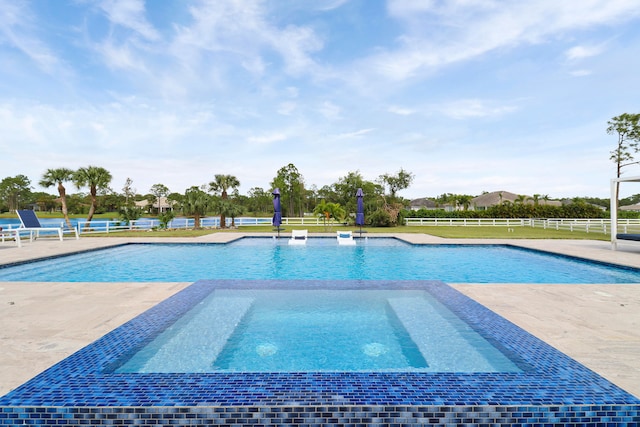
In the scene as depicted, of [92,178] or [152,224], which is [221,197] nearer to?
[152,224]

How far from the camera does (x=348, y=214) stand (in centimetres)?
3234

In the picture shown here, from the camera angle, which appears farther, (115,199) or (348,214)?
(115,199)

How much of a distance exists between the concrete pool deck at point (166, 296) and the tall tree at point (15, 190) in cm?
9508

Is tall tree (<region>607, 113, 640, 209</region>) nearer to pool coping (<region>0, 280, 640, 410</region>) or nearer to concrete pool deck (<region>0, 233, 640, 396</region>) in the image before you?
concrete pool deck (<region>0, 233, 640, 396</region>)

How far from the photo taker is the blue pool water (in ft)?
27.8

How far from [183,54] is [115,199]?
62.2 meters

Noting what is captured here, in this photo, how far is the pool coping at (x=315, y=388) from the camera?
249cm

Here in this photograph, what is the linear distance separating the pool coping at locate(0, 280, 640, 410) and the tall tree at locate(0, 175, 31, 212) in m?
100

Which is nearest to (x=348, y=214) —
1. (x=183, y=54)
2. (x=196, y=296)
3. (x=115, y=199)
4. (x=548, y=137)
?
(x=548, y=137)

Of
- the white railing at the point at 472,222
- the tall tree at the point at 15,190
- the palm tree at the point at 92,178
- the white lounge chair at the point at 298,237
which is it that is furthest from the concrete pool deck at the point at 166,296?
the tall tree at the point at 15,190

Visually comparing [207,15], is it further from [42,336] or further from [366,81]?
[42,336]

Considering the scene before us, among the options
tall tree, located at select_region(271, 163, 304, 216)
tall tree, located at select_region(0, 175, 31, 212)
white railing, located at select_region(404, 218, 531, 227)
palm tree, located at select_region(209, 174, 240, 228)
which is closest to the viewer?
palm tree, located at select_region(209, 174, 240, 228)

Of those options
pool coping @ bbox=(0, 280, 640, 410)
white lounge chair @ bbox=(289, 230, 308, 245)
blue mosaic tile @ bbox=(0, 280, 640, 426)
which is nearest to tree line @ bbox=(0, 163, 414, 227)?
white lounge chair @ bbox=(289, 230, 308, 245)

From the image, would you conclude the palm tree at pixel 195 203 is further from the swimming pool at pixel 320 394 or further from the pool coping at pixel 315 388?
the pool coping at pixel 315 388
